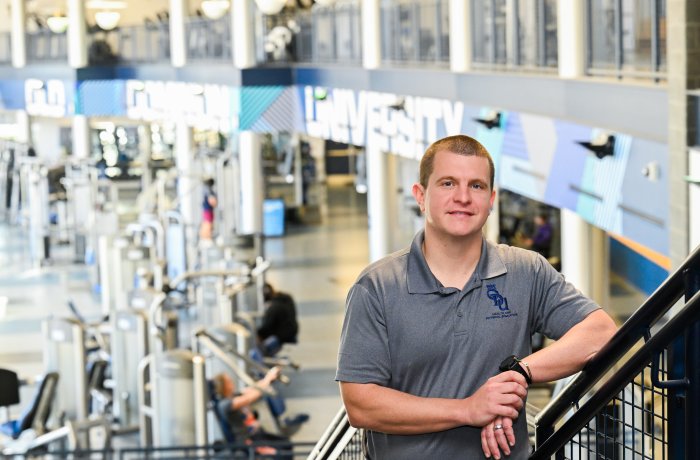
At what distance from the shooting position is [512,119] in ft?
40.6

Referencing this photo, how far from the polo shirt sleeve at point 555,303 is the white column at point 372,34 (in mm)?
15815

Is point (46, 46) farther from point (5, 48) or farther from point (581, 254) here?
point (581, 254)

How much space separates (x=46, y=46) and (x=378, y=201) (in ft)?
54.6

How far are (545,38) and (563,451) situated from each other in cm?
933

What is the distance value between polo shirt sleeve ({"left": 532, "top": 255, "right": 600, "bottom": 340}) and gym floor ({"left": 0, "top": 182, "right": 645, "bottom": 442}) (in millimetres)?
9510

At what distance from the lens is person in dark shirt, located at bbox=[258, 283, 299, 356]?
14.7m

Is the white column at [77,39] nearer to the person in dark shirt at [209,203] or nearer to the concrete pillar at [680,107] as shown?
the person in dark shirt at [209,203]

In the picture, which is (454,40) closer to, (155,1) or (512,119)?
(512,119)

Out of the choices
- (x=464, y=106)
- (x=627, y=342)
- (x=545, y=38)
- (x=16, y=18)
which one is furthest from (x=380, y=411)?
(x=16, y=18)

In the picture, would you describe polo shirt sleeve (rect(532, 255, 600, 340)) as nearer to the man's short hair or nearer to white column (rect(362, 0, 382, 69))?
the man's short hair

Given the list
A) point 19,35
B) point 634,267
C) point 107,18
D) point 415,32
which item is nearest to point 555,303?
point 415,32

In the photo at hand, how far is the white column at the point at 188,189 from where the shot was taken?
21.3 meters

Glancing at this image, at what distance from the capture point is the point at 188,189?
26.4 meters

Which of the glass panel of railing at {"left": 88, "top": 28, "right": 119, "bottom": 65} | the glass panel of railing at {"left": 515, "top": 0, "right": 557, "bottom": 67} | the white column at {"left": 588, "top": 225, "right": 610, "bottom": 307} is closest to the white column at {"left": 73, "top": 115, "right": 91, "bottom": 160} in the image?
the glass panel of railing at {"left": 88, "top": 28, "right": 119, "bottom": 65}
